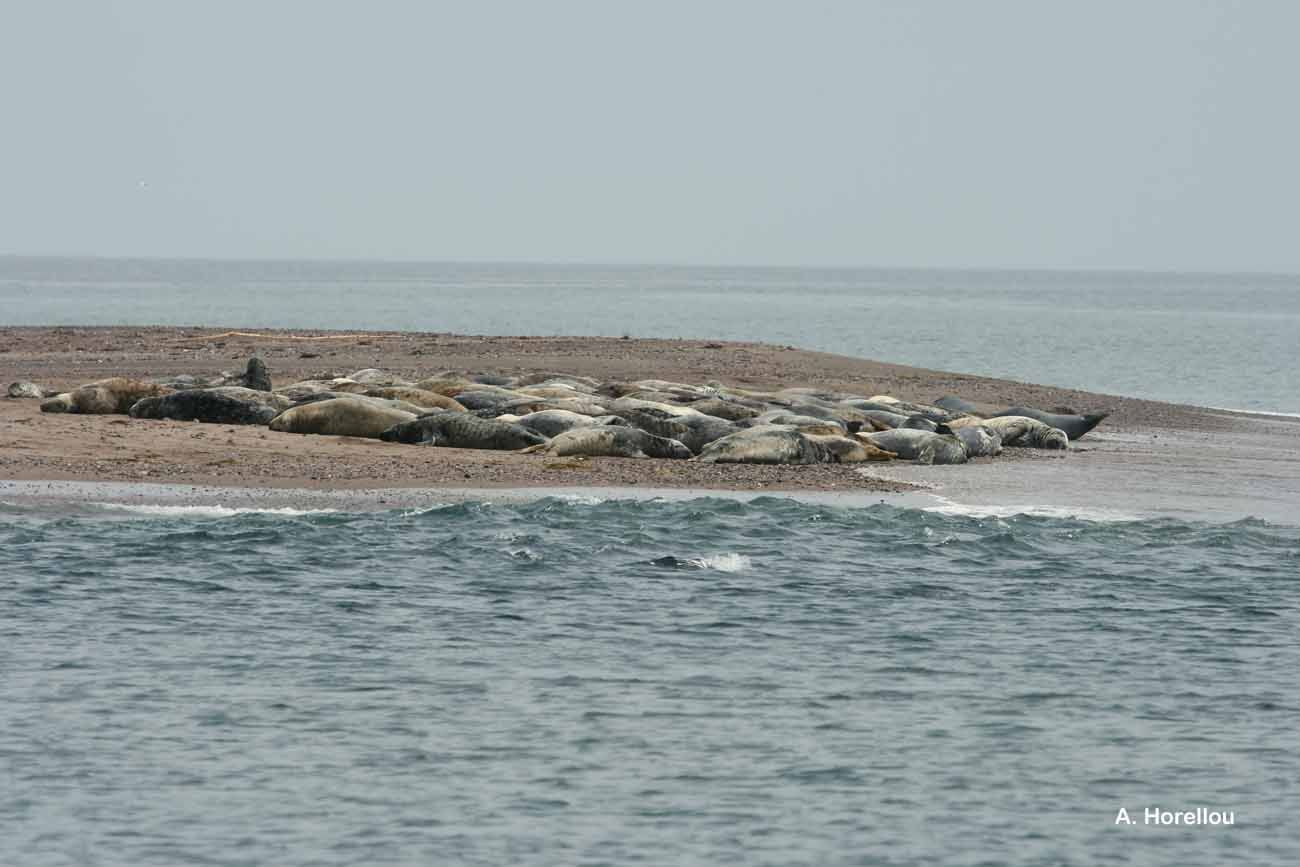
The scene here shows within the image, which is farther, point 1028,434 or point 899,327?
point 899,327

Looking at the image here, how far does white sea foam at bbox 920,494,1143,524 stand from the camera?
19.0m

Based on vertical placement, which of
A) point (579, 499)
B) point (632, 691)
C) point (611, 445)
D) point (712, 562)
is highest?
point (611, 445)

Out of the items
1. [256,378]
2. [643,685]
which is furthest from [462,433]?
[643,685]

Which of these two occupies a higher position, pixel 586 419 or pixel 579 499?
pixel 586 419

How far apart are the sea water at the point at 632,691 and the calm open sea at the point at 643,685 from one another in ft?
0.11

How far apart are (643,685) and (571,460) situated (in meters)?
9.77

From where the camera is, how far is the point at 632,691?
11758 millimetres

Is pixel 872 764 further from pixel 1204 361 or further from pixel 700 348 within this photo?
pixel 1204 361

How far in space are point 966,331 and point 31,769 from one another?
84.4 metres

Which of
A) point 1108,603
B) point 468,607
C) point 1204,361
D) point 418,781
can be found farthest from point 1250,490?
point 1204,361

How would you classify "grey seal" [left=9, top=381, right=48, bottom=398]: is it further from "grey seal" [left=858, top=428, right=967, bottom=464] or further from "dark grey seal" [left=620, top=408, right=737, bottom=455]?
"grey seal" [left=858, top=428, right=967, bottom=464]

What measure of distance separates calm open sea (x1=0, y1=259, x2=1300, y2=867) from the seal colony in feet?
11.2

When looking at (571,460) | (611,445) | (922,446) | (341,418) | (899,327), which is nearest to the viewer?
(571,460)

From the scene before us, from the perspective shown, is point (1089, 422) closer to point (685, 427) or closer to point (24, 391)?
point (685, 427)
